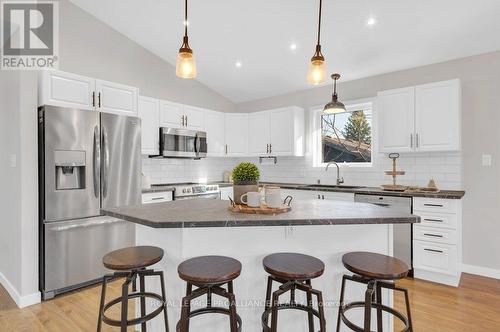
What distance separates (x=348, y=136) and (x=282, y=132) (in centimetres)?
107

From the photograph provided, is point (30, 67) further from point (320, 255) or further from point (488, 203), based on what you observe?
point (488, 203)

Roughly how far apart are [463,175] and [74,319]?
439 cm

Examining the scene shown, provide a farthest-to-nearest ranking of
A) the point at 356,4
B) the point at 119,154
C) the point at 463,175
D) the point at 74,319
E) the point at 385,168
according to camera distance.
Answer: the point at 385,168 → the point at 463,175 → the point at 119,154 → the point at 356,4 → the point at 74,319

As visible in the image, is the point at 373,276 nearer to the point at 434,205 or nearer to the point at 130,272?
the point at 130,272

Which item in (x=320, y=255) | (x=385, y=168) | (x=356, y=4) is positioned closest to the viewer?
(x=320, y=255)

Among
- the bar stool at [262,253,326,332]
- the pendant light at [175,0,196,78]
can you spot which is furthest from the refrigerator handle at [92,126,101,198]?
the bar stool at [262,253,326,332]

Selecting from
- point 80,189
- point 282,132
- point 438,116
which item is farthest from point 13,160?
point 438,116

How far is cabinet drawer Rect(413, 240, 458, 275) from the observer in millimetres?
2967

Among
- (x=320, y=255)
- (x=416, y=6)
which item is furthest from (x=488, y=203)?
(x=320, y=255)

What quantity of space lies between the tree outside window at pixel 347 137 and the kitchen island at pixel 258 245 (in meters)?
2.66

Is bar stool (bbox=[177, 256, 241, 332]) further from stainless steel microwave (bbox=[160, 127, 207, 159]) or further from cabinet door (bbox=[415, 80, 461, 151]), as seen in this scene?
cabinet door (bbox=[415, 80, 461, 151])

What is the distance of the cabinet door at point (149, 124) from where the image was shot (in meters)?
3.94

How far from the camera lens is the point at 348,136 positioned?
4.55 metres

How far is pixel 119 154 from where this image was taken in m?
3.21
